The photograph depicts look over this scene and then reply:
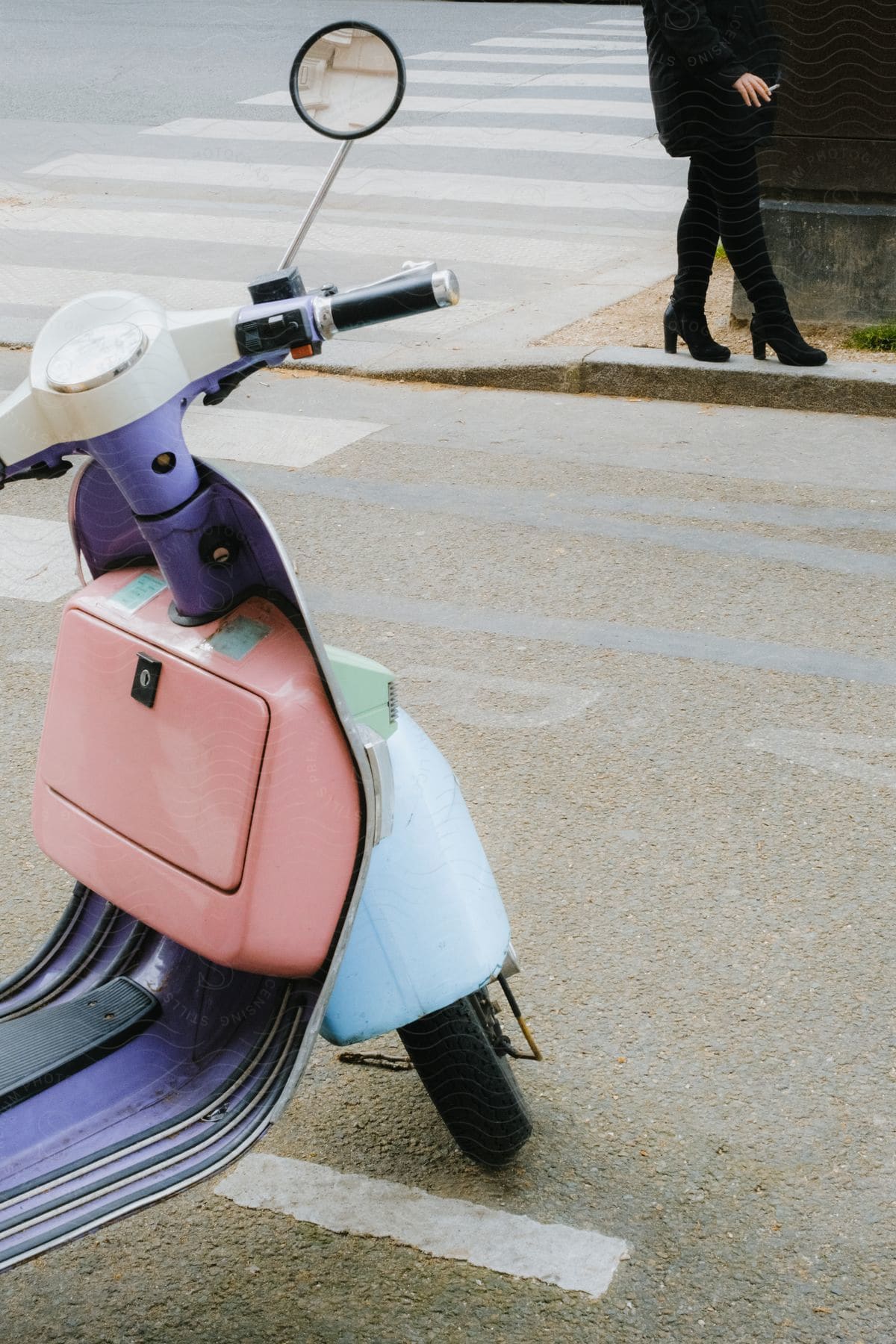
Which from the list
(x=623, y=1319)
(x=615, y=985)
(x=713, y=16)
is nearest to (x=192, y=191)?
(x=713, y=16)

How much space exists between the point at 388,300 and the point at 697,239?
5.14m

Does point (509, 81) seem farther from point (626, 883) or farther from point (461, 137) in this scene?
point (626, 883)

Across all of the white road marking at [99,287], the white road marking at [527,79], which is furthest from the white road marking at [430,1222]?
the white road marking at [527,79]

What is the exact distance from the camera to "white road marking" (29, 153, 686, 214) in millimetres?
10328

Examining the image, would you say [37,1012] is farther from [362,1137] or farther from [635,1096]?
[635,1096]

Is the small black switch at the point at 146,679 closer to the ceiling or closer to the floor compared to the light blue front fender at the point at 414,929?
closer to the ceiling

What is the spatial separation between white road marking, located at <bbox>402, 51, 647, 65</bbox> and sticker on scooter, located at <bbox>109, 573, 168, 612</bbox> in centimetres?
1444

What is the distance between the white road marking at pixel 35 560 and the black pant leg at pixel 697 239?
9.41 ft

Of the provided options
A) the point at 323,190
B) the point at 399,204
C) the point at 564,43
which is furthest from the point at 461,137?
the point at 323,190

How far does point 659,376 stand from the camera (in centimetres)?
664

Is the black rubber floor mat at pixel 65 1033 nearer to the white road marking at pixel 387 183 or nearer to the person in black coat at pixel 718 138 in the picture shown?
the person in black coat at pixel 718 138

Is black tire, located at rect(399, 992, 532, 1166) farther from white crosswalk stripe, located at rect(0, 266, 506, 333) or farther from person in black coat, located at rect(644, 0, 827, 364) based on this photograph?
white crosswalk stripe, located at rect(0, 266, 506, 333)

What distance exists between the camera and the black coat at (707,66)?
19.8 feet

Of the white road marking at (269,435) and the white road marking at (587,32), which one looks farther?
the white road marking at (587,32)
